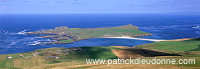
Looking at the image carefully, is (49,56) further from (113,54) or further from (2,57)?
(113,54)

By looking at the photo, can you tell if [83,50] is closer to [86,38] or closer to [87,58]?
[87,58]

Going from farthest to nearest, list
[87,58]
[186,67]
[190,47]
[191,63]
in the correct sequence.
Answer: [190,47] < [87,58] < [191,63] < [186,67]

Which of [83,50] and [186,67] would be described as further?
[83,50]

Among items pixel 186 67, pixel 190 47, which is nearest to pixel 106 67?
pixel 186 67

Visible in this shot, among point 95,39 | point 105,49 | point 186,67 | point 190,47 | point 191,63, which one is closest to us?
point 186,67

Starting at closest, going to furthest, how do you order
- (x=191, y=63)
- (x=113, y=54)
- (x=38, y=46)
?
(x=191, y=63), (x=113, y=54), (x=38, y=46)

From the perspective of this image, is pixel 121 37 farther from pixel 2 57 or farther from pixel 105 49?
pixel 2 57

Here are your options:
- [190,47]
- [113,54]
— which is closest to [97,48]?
[113,54]

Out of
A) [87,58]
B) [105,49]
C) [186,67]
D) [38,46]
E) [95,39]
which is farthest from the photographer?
[95,39]

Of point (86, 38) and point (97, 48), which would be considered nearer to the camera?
point (97, 48)
